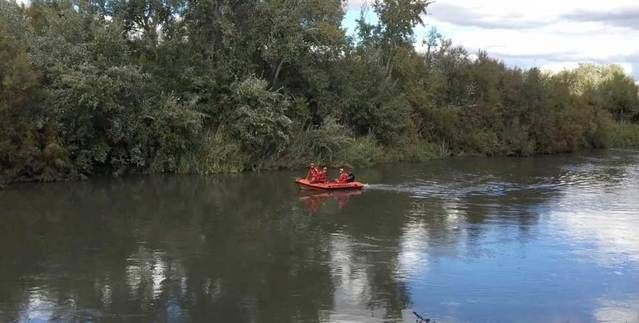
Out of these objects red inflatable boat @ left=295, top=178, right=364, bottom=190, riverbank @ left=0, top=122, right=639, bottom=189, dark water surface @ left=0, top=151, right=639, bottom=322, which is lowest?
dark water surface @ left=0, top=151, right=639, bottom=322

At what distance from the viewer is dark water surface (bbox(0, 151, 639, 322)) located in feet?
38.6

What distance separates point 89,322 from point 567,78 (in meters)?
54.1

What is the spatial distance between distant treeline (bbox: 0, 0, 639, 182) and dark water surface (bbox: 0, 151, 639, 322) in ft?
8.61

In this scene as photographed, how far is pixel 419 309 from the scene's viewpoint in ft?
38.2

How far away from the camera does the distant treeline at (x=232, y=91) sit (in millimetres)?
28031

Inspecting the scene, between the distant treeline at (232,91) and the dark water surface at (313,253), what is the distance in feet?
8.61

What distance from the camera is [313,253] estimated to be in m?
16.0

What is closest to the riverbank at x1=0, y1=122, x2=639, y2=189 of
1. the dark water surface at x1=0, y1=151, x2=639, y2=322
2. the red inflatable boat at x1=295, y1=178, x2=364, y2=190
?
the dark water surface at x1=0, y1=151, x2=639, y2=322

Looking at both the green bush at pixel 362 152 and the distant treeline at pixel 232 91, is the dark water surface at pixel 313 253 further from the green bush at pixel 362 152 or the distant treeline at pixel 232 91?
the green bush at pixel 362 152

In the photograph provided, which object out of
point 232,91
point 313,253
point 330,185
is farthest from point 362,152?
point 313,253

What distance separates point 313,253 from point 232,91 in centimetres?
1913

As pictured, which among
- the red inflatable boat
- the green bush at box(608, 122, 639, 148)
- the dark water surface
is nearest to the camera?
the dark water surface

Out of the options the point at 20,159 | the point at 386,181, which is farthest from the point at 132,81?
the point at 386,181

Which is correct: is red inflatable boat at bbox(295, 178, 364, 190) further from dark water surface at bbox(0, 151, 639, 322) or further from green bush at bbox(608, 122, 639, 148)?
green bush at bbox(608, 122, 639, 148)
